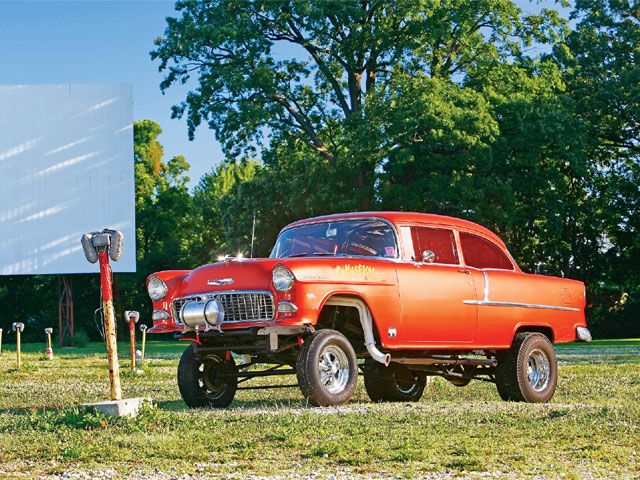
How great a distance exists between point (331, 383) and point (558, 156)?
32.7 meters

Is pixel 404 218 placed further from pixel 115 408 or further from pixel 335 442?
pixel 335 442

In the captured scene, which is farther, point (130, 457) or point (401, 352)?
point (401, 352)

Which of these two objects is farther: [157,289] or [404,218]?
[404,218]

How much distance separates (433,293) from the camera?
493 inches

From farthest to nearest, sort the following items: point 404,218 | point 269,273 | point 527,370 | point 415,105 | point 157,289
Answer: point 415,105
point 527,370
point 404,218
point 157,289
point 269,273

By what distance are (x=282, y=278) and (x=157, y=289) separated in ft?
6.37

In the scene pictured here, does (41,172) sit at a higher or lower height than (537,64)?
lower

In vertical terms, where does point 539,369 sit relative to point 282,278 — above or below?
below

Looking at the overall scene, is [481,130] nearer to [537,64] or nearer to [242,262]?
[537,64]

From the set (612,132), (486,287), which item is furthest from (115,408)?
(612,132)

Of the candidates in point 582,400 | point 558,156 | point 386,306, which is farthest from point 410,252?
point 558,156

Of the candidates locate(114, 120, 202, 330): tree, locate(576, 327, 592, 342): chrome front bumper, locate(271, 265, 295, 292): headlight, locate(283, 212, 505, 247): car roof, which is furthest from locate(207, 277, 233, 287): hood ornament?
locate(114, 120, 202, 330): tree

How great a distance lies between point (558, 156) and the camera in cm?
4269

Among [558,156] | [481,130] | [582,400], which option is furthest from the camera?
[558,156]
